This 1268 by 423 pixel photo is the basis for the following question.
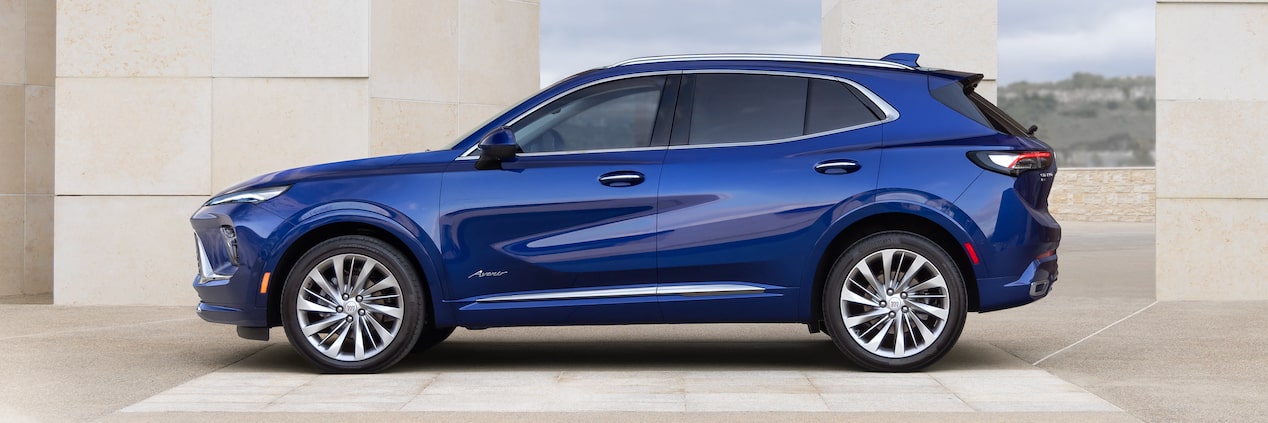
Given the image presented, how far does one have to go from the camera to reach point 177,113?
1165cm

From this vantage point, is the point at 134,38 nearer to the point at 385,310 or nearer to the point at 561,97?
the point at 385,310

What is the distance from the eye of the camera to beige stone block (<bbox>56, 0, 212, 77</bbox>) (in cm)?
1161

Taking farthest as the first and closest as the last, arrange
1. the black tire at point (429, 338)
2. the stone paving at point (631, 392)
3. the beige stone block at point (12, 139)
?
the beige stone block at point (12, 139)
the black tire at point (429, 338)
the stone paving at point (631, 392)

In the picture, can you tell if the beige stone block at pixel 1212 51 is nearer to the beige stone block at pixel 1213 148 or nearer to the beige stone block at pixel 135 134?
the beige stone block at pixel 1213 148

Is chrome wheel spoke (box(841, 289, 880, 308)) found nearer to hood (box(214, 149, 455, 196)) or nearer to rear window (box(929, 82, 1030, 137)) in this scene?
rear window (box(929, 82, 1030, 137))

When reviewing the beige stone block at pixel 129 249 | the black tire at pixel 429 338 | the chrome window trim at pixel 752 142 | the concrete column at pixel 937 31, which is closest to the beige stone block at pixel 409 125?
the beige stone block at pixel 129 249

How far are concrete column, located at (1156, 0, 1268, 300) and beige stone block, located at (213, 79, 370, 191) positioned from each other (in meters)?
6.80

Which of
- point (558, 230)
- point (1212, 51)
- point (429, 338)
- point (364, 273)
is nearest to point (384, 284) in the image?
point (364, 273)

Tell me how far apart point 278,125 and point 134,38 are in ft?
4.71

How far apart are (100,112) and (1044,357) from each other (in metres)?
7.94

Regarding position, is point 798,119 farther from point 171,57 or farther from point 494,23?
point 171,57

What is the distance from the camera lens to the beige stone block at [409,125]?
11.5 m

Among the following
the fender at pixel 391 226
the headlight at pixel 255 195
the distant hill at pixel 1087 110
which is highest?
the distant hill at pixel 1087 110

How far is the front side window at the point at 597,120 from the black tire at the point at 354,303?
0.97 meters
